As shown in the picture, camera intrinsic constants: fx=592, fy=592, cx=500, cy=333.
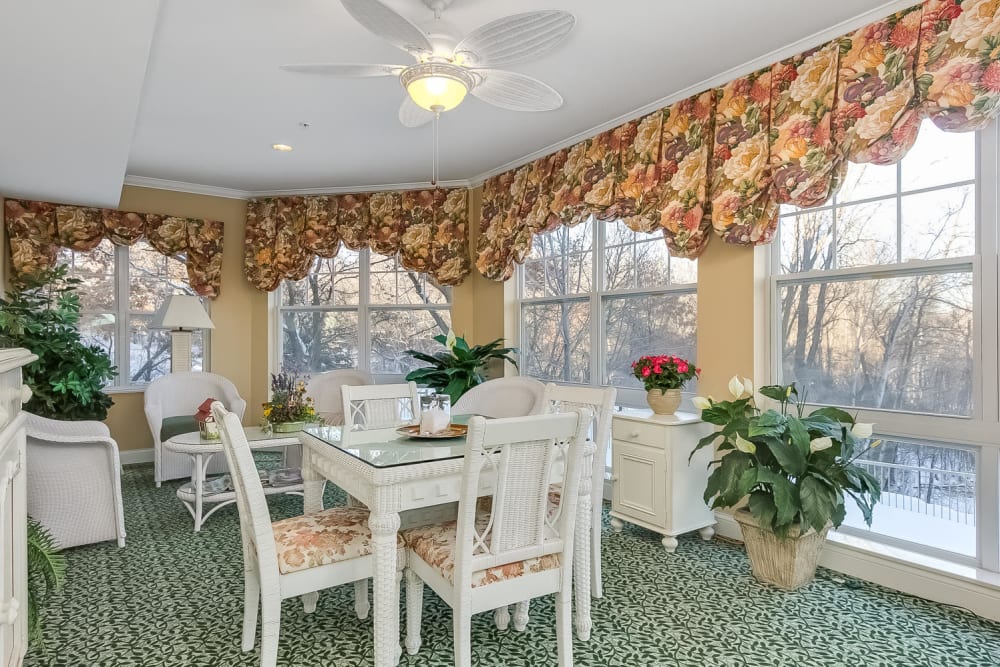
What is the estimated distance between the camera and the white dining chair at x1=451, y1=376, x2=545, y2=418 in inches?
159

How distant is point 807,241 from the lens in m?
3.20

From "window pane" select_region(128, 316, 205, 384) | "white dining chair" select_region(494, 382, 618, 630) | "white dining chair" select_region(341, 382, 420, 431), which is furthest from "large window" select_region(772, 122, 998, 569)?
"window pane" select_region(128, 316, 205, 384)

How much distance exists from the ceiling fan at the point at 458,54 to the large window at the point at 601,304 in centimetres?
173

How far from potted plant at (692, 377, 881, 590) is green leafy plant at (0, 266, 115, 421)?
14.3 feet

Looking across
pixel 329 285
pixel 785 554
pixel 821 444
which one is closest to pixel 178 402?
pixel 329 285

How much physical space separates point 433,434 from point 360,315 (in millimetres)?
3644

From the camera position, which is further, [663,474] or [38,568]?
[663,474]

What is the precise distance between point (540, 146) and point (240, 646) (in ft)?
12.1

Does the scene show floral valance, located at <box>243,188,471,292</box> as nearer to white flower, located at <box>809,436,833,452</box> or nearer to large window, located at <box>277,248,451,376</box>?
large window, located at <box>277,248,451,376</box>

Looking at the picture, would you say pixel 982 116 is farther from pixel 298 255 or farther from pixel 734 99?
pixel 298 255

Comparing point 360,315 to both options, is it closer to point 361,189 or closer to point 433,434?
point 361,189

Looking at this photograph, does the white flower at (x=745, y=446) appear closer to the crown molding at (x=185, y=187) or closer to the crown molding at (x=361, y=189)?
the crown molding at (x=361, y=189)

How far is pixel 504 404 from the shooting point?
4.18m

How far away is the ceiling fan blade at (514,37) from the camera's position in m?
2.00
